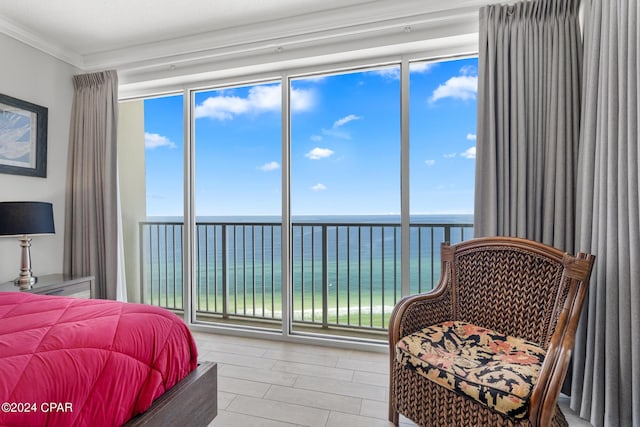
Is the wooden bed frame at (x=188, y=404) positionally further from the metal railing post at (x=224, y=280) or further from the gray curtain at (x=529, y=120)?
the metal railing post at (x=224, y=280)

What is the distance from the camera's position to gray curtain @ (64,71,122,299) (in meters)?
3.01

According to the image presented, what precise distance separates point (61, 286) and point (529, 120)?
3.65 m

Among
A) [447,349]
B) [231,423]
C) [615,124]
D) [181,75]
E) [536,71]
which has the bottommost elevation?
[231,423]

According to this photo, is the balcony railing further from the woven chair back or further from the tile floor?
the woven chair back

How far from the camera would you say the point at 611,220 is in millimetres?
1521

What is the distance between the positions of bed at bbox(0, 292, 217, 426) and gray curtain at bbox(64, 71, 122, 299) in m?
1.49

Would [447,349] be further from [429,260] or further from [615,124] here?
[429,260]

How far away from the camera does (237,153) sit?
3666mm

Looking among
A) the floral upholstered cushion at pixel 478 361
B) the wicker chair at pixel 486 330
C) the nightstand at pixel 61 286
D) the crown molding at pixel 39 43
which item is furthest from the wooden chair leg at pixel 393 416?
the crown molding at pixel 39 43

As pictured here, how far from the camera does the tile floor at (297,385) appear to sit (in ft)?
5.70

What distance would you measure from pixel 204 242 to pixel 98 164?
130 centimetres

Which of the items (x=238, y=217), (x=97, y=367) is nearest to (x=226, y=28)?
(x=238, y=217)

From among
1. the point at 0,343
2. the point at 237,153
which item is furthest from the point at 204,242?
the point at 0,343

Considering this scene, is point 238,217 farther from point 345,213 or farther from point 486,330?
point 486,330
